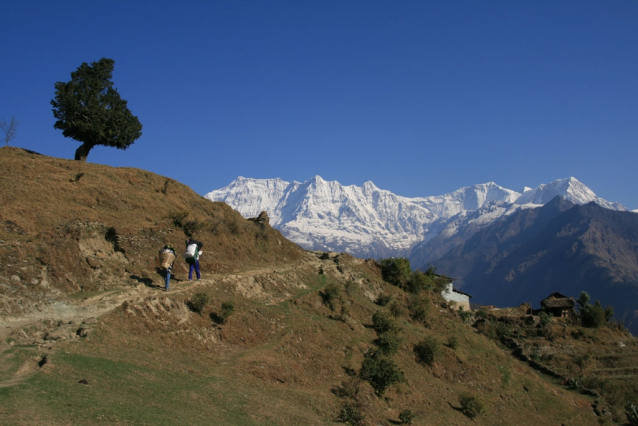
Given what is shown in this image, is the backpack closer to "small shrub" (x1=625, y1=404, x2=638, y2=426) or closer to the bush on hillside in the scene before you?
the bush on hillside

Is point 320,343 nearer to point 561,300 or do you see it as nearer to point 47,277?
point 47,277

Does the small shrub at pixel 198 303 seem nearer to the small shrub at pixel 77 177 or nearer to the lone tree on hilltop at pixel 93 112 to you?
the small shrub at pixel 77 177

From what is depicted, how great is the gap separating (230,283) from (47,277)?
9.69 m

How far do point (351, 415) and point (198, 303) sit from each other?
9.03m

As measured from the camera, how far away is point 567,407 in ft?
104

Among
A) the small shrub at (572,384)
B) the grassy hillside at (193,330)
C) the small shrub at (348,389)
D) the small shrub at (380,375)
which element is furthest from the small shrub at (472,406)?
the small shrub at (572,384)

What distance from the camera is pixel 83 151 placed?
1588 inches

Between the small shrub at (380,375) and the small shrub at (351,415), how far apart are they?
306 cm

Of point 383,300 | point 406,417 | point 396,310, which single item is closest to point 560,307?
point 383,300

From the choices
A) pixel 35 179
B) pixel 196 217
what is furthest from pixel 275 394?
pixel 35 179

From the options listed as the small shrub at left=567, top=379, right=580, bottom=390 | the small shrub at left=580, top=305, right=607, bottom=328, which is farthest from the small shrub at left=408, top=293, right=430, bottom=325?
the small shrub at left=580, top=305, right=607, bottom=328

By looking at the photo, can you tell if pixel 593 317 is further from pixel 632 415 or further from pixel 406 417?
pixel 406 417

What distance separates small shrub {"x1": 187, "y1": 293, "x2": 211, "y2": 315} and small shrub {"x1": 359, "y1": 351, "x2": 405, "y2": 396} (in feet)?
28.8

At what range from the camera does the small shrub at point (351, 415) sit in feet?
57.0
